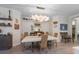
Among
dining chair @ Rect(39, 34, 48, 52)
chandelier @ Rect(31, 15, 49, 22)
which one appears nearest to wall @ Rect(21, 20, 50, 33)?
chandelier @ Rect(31, 15, 49, 22)

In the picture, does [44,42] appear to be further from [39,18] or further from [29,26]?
[39,18]

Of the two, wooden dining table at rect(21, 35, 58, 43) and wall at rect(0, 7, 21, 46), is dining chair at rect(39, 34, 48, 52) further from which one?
wall at rect(0, 7, 21, 46)

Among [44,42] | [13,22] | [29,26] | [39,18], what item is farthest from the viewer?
[13,22]

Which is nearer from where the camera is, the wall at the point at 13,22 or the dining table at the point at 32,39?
the dining table at the point at 32,39

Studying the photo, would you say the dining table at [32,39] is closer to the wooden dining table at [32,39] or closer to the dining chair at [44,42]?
the wooden dining table at [32,39]

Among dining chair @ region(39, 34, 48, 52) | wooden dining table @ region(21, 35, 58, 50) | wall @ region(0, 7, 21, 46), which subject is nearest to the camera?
dining chair @ region(39, 34, 48, 52)

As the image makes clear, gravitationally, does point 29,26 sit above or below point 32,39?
above

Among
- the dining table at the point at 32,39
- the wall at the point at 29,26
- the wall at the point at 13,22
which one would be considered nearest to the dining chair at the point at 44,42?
the dining table at the point at 32,39

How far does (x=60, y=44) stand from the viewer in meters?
5.73

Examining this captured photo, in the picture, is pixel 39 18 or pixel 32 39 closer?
pixel 32 39

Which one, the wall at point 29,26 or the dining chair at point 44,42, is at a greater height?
the wall at point 29,26

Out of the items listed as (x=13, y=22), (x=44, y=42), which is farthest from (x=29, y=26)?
(x=13, y=22)

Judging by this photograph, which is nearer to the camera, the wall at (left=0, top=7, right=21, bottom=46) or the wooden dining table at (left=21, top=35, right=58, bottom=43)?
the wooden dining table at (left=21, top=35, right=58, bottom=43)
